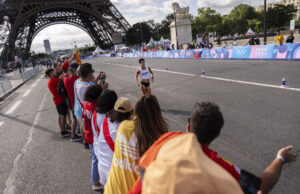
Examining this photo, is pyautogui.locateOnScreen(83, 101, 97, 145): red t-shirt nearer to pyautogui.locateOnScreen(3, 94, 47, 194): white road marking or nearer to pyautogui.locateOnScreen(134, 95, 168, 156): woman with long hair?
pyautogui.locateOnScreen(134, 95, 168, 156): woman with long hair

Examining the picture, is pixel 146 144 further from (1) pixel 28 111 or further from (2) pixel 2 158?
(1) pixel 28 111

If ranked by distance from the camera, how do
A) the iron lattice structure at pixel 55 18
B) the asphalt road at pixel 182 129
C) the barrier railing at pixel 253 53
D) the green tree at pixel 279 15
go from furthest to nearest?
the green tree at pixel 279 15, the iron lattice structure at pixel 55 18, the barrier railing at pixel 253 53, the asphalt road at pixel 182 129

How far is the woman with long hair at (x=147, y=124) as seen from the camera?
73.2 inches

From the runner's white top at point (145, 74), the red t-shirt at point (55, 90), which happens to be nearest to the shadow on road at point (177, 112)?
the runner's white top at point (145, 74)

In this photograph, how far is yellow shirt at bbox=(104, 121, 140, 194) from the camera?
188cm

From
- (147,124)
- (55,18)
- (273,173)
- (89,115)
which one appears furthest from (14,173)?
(55,18)

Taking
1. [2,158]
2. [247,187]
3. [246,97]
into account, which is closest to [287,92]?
[246,97]

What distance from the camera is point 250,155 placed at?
12.7ft

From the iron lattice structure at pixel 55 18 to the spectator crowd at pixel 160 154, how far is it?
46.9m

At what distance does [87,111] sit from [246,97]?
5778 mm

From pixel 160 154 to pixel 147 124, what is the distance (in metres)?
0.93

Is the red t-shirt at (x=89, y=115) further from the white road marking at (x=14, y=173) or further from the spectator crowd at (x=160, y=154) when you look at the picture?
the white road marking at (x=14, y=173)

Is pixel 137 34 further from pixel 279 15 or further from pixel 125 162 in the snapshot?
pixel 125 162

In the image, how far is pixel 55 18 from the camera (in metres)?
75.0
